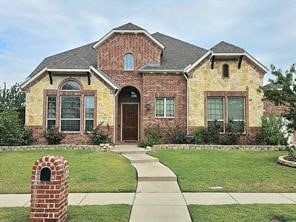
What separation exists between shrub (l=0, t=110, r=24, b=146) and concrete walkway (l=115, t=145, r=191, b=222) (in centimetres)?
830

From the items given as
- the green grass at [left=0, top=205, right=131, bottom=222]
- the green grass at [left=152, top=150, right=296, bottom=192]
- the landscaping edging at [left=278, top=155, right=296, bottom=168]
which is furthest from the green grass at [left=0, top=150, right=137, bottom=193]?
the landscaping edging at [left=278, top=155, right=296, bottom=168]

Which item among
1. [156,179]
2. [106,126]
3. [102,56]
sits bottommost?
[156,179]

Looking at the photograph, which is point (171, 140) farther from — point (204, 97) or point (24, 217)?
point (24, 217)

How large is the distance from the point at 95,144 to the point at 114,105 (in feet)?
8.56

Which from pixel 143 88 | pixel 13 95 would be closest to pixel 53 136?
pixel 143 88

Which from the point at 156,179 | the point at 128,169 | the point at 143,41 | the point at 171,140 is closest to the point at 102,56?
the point at 143,41

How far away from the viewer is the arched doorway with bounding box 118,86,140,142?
2470 centimetres

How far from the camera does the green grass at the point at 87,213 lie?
7102mm

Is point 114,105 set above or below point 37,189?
above

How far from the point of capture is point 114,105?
74.4 feet

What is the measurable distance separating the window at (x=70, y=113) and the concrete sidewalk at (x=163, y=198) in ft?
42.1

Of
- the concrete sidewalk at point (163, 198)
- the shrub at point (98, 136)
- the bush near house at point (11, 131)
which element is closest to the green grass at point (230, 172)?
the concrete sidewalk at point (163, 198)

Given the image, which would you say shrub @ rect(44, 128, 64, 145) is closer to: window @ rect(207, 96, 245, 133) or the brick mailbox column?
window @ rect(207, 96, 245, 133)

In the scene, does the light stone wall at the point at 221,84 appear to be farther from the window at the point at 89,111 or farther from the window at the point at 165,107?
the window at the point at 89,111
